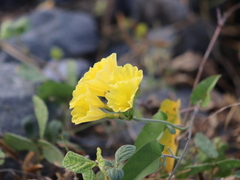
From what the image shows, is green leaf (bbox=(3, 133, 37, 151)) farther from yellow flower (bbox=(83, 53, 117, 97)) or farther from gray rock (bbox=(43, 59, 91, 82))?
gray rock (bbox=(43, 59, 91, 82))

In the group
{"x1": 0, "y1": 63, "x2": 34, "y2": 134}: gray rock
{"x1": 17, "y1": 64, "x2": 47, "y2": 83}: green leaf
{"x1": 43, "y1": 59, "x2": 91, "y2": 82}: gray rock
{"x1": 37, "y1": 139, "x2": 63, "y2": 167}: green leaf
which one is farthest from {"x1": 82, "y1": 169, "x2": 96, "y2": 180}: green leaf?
{"x1": 43, "y1": 59, "x2": 91, "y2": 82}: gray rock

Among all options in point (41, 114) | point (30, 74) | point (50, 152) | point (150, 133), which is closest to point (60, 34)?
point (30, 74)

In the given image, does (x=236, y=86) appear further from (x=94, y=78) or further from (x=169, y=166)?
(x=94, y=78)

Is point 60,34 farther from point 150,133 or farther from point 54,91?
point 150,133

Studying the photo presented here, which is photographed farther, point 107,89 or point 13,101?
point 13,101

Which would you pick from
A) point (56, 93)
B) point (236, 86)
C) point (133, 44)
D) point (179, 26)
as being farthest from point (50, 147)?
point (179, 26)

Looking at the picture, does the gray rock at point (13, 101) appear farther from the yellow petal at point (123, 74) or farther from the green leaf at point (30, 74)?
the yellow petal at point (123, 74)

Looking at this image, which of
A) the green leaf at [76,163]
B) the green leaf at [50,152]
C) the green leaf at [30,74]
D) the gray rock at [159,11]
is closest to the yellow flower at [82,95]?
the green leaf at [76,163]
